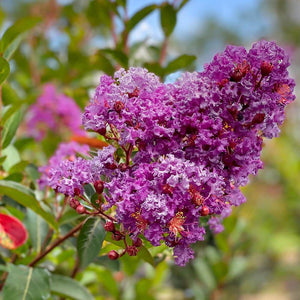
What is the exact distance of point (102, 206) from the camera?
710 mm

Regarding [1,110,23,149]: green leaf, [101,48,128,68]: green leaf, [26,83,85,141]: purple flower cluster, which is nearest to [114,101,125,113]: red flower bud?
[1,110,23,149]: green leaf

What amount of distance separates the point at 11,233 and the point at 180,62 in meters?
0.56

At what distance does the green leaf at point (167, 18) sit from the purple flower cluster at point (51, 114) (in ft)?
2.15

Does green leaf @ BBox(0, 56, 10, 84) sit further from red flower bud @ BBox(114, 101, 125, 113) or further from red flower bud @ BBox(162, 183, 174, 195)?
red flower bud @ BBox(162, 183, 174, 195)

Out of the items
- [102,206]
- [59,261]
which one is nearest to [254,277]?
[59,261]

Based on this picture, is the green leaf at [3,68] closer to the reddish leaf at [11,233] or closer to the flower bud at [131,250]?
the reddish leaf at [11,233]

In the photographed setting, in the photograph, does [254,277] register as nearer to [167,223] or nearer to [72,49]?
[72,49]

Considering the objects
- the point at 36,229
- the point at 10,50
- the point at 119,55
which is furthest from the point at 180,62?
the point at 36,229

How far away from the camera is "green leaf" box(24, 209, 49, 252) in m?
1.05

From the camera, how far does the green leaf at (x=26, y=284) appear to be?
84cm

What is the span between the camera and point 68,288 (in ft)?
3.27

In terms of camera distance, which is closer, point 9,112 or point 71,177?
point 71,177

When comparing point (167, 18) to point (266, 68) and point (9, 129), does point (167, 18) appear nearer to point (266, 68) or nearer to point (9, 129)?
point (9, 129)

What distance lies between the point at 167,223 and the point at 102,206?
0.13 meters
